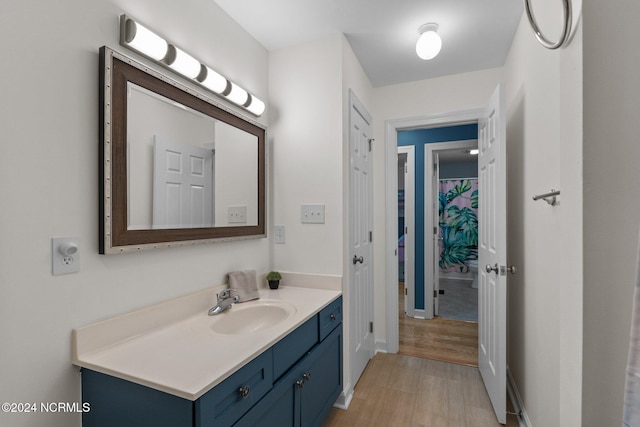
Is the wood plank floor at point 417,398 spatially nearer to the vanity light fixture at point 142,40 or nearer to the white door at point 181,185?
the white door at point 181,185

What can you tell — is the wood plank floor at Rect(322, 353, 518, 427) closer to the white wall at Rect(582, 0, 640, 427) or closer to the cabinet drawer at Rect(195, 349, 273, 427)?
the cabinet drawer at Rect(195, 349, 273, 427)

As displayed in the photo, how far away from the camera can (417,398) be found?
204cm

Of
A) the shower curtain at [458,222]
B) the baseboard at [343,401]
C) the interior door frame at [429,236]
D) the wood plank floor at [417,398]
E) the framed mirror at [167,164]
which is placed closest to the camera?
the framed mirror at [167,164]

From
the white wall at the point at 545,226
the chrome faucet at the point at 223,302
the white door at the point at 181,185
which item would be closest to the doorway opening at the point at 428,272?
the white wall at the point at 545,226

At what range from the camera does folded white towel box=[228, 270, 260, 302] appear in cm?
162

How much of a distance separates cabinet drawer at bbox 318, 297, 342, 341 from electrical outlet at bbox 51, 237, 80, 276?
3.45 ft

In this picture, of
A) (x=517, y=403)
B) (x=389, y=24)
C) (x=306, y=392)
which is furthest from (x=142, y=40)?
(x=517, y=403)

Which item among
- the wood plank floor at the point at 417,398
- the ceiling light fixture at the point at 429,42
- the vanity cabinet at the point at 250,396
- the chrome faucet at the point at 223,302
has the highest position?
the ceiling light fixture at the point at 429,42

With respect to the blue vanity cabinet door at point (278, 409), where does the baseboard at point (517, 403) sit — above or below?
below

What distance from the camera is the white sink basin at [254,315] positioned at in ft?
4.79

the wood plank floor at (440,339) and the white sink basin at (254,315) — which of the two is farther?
the wood plank floor at (440,339)

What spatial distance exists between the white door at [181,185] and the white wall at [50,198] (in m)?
0.21

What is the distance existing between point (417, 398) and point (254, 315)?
4.31 feet

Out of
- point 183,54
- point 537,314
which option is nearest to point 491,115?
point 537,314
